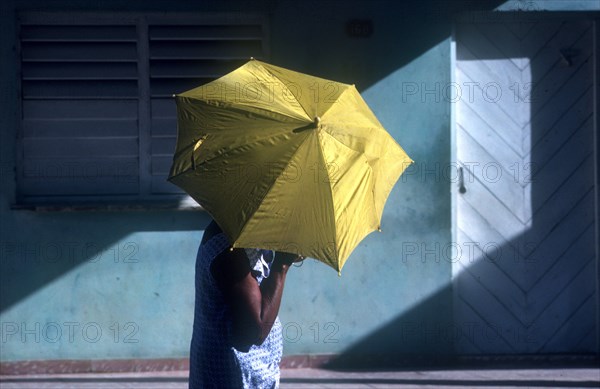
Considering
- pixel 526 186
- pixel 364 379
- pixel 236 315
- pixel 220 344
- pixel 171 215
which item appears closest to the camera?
pixel 236 315

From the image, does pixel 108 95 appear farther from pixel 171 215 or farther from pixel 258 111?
pixel 258 111

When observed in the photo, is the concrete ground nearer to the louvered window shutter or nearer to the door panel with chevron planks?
the door panel with chevron planks

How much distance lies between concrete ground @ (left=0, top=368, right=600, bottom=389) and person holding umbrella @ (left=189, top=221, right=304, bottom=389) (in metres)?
3.96

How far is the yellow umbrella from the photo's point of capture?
10.6 ft

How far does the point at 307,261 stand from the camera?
25.4ft

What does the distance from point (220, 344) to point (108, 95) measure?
15.5 ft

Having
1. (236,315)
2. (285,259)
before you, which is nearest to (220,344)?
(236,315)

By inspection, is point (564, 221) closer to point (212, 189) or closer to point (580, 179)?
point (580, 179)

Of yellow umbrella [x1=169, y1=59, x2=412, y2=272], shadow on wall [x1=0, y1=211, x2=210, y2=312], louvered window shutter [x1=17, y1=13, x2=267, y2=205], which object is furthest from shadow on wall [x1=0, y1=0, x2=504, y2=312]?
yellow umbrella [x1=169, y1=59, x2=412, y2=272]

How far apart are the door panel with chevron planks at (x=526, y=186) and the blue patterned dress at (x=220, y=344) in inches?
190

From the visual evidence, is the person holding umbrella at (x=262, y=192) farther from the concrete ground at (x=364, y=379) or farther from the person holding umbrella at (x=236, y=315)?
the concrete ground at (x=364, y=379)

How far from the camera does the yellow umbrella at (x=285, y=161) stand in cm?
324

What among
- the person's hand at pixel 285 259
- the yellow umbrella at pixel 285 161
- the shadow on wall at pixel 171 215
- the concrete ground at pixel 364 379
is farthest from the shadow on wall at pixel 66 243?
the person's hand at pixel 285 259

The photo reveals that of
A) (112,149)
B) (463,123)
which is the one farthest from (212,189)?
(463,123)
